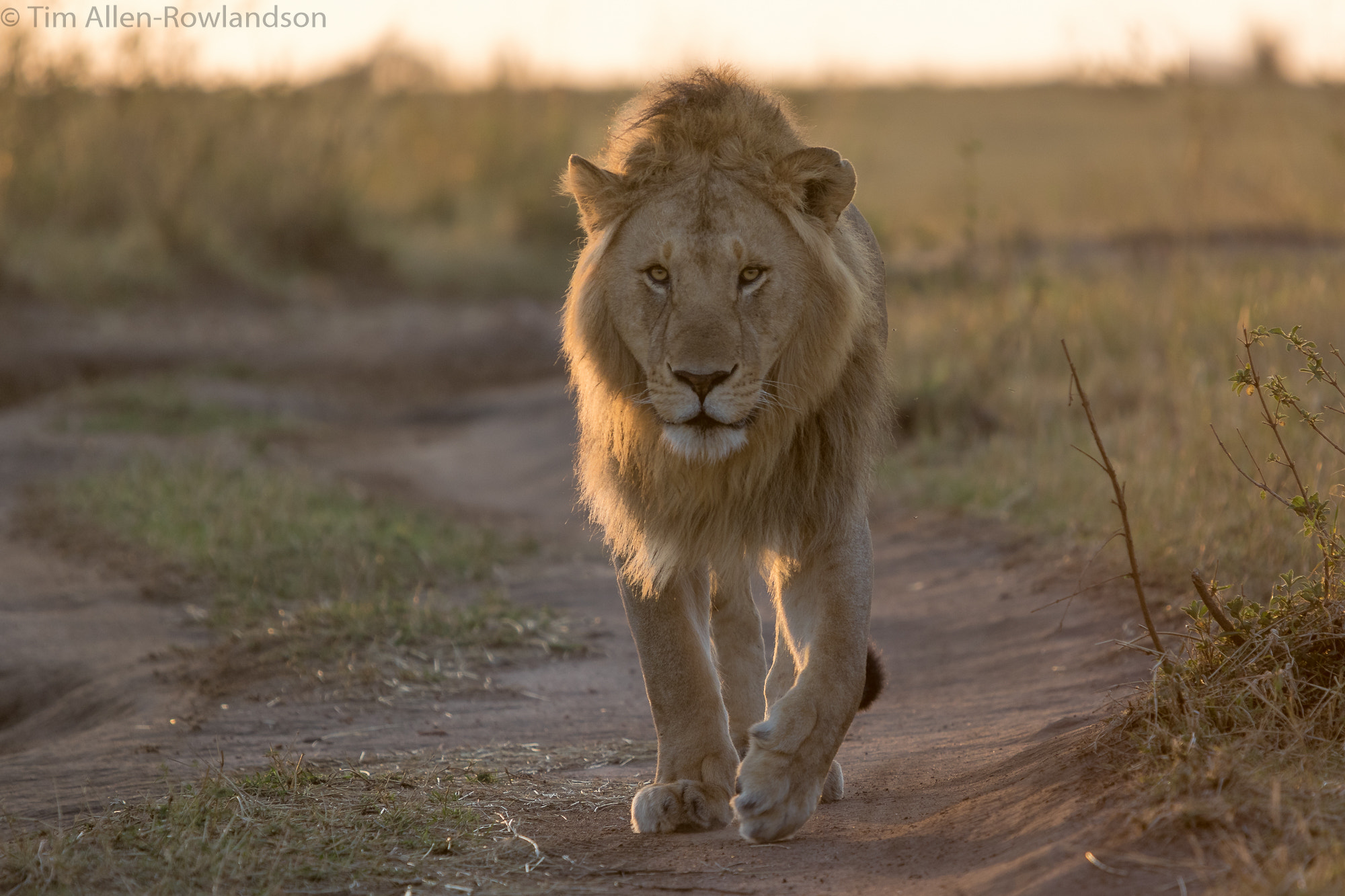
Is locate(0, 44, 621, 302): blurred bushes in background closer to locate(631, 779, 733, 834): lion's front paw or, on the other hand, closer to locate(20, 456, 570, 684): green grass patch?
locate(20, 456, 570, 684): green grass patch

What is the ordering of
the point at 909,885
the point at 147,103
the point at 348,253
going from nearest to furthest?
the point at 909,885, the point at 147,103, the point at 348,253

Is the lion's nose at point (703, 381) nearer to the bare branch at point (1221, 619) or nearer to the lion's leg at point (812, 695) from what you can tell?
the lion's leg at point (812, 695)

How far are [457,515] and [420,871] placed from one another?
459 centimetres

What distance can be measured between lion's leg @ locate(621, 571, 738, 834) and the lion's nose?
1.77ft

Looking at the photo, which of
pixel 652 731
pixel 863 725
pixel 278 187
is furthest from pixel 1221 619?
pixel 278 187

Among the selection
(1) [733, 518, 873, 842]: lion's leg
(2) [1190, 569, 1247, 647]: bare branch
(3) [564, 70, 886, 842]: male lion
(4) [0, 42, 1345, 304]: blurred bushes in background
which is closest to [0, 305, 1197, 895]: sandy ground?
(1) [733, 518, 873, 842]: lion's leg

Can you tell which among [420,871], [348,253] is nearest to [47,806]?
[420,871]

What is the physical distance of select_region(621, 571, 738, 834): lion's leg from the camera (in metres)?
3.03

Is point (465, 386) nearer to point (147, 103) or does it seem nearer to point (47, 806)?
point (147, 103)

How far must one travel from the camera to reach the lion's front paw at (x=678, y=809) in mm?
3008

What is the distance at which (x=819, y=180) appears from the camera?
3.18 meters

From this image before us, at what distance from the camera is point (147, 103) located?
46.3ft

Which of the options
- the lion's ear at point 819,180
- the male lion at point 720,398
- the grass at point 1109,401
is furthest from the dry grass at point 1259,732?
the grass at point 1109,401

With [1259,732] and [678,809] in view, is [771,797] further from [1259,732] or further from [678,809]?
[1259,732]
